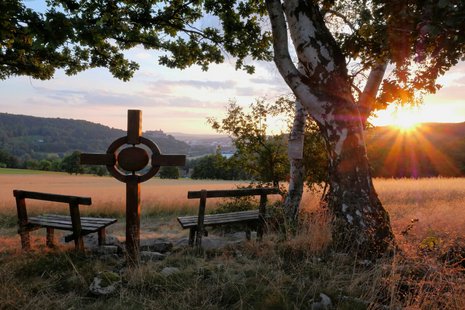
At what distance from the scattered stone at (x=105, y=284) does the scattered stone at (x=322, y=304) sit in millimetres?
2236

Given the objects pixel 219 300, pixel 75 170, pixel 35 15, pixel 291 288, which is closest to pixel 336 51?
pixel 291 288

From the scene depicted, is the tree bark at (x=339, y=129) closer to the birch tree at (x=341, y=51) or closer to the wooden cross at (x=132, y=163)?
the birch tree at (x=341, y=51)

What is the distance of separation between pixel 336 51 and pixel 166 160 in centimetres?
325

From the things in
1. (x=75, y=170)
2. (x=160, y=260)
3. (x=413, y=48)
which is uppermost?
(x=413, y=48)

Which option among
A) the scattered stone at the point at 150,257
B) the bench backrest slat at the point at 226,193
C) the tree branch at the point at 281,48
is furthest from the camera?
the bench backrest slat at the point at 226,193

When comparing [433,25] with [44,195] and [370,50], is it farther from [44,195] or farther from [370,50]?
[44,195]

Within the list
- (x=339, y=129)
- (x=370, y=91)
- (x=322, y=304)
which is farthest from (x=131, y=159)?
(x=370, y=91)

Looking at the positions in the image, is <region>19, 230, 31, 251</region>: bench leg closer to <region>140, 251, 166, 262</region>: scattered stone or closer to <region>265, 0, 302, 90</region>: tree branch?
<region>140, 251, 166, 262</region>: scattered stone

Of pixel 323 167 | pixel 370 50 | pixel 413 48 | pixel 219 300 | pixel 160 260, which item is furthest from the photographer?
pixel 323 167

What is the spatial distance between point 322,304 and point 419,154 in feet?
229

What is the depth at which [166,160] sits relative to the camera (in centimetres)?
597

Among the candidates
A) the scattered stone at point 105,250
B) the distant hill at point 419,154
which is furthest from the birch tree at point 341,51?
the distant hill at point 419,154

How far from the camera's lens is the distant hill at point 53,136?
107m

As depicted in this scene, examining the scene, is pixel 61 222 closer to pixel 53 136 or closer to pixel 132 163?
pixel 132 163
